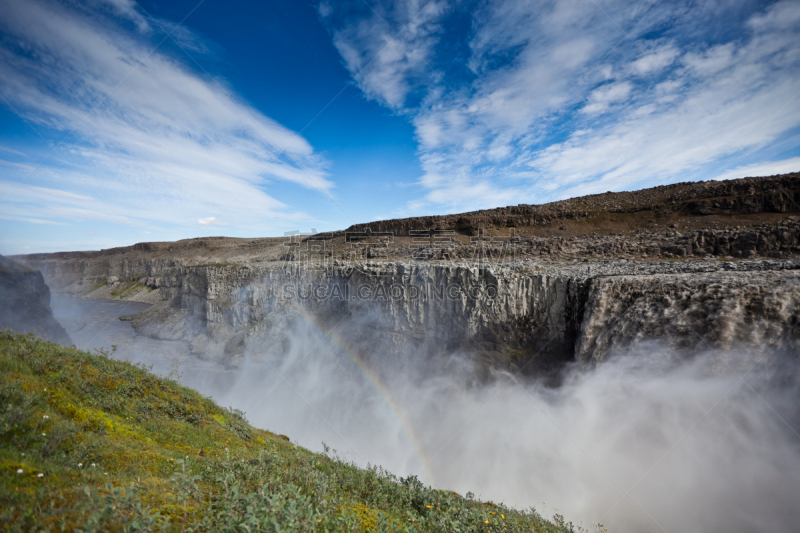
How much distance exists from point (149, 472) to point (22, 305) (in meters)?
25.5

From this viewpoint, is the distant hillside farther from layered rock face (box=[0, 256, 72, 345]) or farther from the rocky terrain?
layered rock face (box=[0, 256, 72, 345])

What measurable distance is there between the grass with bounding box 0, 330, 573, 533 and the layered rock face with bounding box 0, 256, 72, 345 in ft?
56.7

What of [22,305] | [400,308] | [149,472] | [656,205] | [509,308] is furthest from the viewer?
[656,205]

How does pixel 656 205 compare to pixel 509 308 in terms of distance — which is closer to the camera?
pixel 509 308

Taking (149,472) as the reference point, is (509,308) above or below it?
below

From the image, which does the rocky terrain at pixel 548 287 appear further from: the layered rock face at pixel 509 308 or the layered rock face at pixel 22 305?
the layered rock face at pixel 22 305

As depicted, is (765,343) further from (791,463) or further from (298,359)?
(298,359)

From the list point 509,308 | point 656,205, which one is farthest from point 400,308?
point 656,205

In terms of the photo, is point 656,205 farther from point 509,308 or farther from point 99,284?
point 99,284

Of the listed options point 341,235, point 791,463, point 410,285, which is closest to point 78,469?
point 791,463

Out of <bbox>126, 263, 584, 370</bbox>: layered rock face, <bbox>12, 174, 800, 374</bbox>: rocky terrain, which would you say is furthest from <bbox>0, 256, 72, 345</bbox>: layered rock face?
<bbox>12, 174, 800, 374</bbox>: rocky terrain

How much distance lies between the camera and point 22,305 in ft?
61.6

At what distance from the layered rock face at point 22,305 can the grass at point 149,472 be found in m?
17.3

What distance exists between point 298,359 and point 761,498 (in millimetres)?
29029
